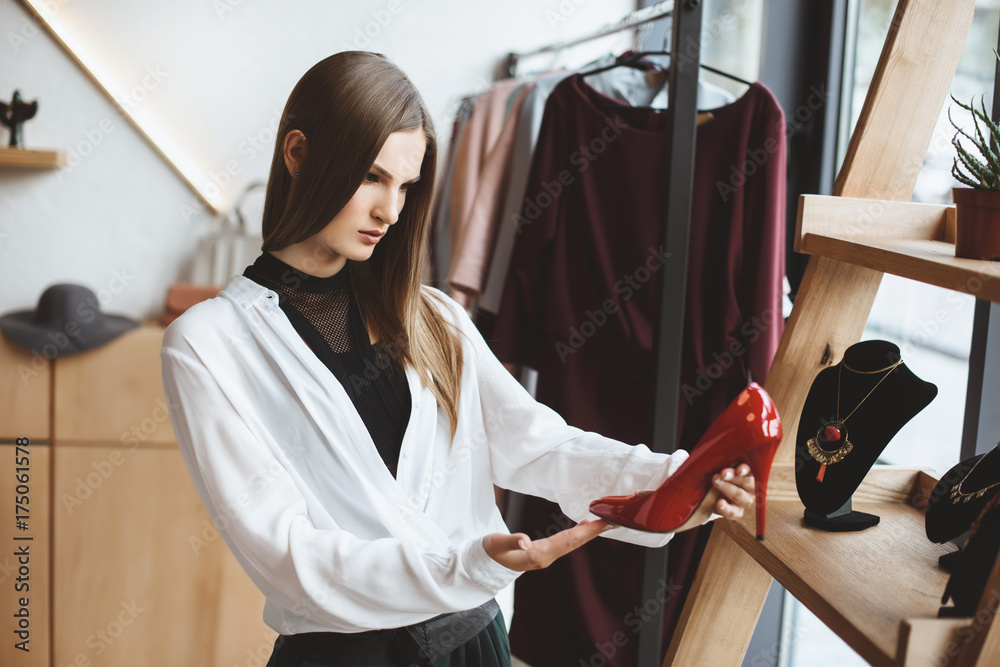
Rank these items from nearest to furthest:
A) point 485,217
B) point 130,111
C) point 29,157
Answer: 1. point 485,217
2. point 29,157
3. point 130,111

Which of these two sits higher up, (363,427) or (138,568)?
(363,427)

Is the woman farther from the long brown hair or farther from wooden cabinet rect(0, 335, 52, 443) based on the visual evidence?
wooden cabinet rect(0, 335, 52, 443)

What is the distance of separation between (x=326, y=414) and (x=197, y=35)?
1.72m

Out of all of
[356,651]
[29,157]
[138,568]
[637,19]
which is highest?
[637,19]

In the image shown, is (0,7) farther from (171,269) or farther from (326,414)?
(326,414)

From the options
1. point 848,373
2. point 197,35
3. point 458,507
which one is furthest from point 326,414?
point 197,35

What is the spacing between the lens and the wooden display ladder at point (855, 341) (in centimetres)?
81

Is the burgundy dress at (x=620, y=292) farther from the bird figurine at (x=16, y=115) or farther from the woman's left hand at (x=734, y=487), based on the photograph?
the bird figurine at (x=16, y=115)

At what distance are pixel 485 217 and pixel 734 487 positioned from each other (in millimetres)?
1204

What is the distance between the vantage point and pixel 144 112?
88.6 inches

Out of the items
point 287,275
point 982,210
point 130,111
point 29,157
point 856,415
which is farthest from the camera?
point 130,111

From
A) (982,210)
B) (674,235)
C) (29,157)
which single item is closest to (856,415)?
(982,210)

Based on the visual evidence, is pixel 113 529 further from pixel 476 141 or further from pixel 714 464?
pixel 714 464

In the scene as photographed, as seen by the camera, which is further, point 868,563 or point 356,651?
point 356,651
